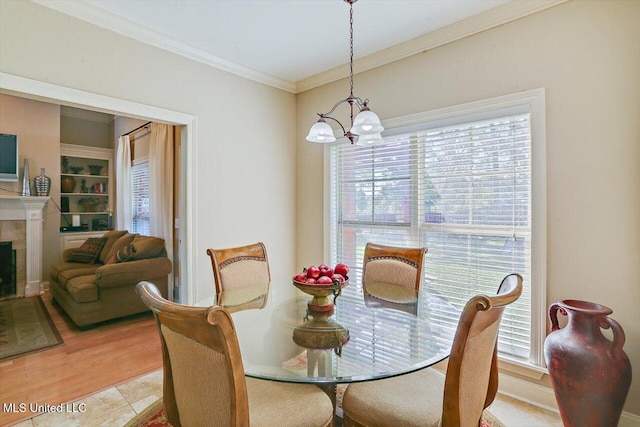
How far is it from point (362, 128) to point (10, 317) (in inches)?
182

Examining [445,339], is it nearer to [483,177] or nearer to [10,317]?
[483,177]

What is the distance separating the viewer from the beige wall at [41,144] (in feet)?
15.5

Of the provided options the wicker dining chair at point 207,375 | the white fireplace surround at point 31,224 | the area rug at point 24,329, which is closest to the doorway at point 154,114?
the area rug at point 24,329

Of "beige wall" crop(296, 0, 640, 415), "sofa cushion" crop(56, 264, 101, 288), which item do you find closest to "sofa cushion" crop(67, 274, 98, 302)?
"sofa cushion" crop(56, 264, 101, 288)

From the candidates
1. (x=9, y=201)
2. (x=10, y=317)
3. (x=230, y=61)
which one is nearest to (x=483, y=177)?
(x=230, y=61)

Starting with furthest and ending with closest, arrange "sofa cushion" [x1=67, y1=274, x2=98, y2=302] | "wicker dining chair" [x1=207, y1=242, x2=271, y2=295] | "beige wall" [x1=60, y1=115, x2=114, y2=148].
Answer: "beige wall" [x1=60, y1=115, x2=114, y2=148], "sofa cushion" [x1=67, y1=274, x2=98, y2=302], "wicker dining chair" [x1=207, y1=242, x2=271, y2=295]

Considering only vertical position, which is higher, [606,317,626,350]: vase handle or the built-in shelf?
the built-in shelf

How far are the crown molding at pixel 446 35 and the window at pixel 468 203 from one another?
0.55m

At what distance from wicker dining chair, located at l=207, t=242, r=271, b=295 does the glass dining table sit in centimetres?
24

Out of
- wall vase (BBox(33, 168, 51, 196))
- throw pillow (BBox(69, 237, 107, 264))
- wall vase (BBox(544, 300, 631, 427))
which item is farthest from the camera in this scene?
wall vase (BBox(33, 168, 51, 196))

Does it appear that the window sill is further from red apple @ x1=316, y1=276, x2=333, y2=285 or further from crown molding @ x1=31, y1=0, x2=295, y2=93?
crown molding @ x1=31, y1=0, x2=295, y2=93

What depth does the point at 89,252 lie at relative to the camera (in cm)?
470

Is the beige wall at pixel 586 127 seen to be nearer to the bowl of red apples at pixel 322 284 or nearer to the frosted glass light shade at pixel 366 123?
the frosted glass light shade at pixel 366 123

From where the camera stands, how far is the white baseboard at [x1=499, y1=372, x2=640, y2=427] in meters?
2.12
